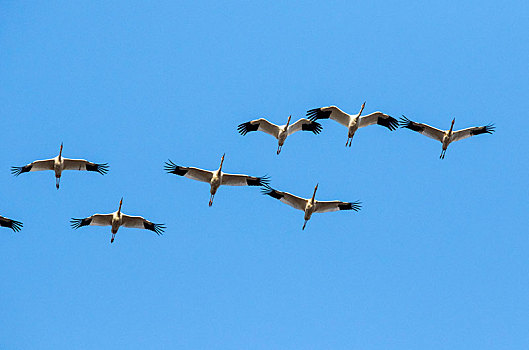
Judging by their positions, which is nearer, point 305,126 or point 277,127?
point 277,127

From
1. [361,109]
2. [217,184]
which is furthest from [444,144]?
[217,184]

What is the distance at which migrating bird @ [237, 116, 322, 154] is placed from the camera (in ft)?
109

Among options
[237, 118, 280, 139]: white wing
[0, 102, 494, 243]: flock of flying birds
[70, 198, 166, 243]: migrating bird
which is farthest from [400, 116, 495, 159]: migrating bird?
[70, 198, 166, 243]: migrating bird

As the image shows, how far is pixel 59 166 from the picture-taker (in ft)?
110

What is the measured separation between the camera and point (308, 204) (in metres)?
32.3

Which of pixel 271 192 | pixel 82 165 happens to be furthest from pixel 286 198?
pixel 82 165

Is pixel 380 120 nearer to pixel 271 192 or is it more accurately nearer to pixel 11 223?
pixel 271 192

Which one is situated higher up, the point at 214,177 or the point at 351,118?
the point at 351,118

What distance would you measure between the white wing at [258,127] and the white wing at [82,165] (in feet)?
22.5

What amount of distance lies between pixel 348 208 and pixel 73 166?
12986 millimetres

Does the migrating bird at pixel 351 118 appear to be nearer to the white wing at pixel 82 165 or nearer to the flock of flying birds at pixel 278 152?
the flock of flying birds at pixel 278 152

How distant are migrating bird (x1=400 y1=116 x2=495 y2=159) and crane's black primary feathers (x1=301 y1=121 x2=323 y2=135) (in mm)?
3830

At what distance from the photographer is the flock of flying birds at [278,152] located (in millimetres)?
32219

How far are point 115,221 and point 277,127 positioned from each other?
8520mm
